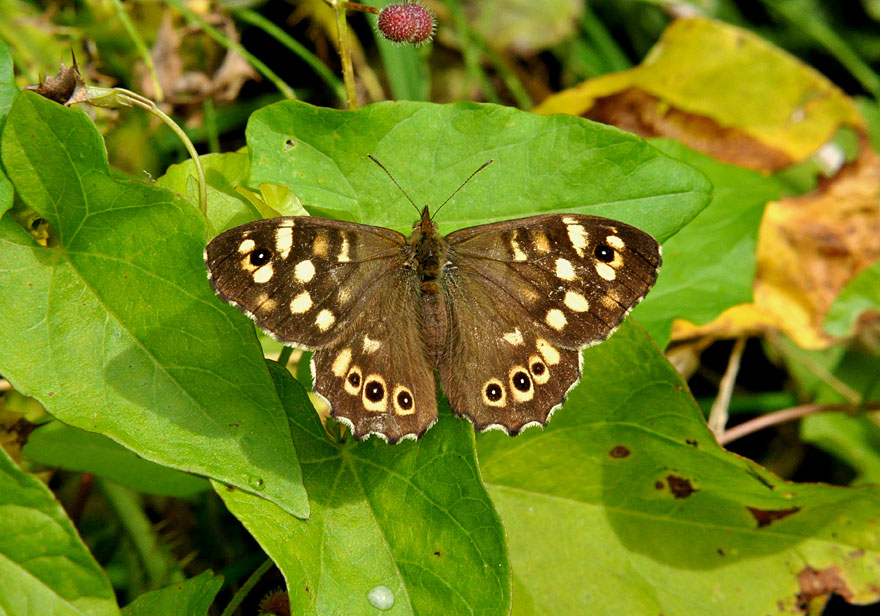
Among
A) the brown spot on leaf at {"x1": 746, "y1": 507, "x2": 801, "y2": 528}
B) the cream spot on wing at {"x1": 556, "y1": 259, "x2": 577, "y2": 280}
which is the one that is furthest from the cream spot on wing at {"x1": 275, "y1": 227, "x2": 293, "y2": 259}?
the brown spot on leaf at {"x1": 746, "y1": 507, "x2": 801, "y2": 528}

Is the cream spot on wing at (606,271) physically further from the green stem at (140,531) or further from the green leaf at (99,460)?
the green stem at (140,531)

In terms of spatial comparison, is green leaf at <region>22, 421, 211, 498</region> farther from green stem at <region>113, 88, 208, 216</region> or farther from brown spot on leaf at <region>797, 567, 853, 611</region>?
brown spot on leaf at <region>797, 567, 853, 611</region>

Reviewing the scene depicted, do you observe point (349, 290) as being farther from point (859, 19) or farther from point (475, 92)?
point (859, 19)

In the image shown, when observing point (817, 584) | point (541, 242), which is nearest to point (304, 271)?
point (541, 242)

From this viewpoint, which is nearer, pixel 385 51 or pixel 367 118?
pixel 367 118

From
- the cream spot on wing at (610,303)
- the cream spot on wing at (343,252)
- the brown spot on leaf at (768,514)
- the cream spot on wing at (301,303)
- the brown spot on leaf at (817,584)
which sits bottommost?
the brown spot on leaf at (817,584)

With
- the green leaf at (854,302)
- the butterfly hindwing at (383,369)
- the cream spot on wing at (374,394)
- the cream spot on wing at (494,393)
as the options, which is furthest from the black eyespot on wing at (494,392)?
the green leaf at (854,302)

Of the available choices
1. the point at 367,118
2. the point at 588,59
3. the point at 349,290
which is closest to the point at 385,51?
the point at 588,59
